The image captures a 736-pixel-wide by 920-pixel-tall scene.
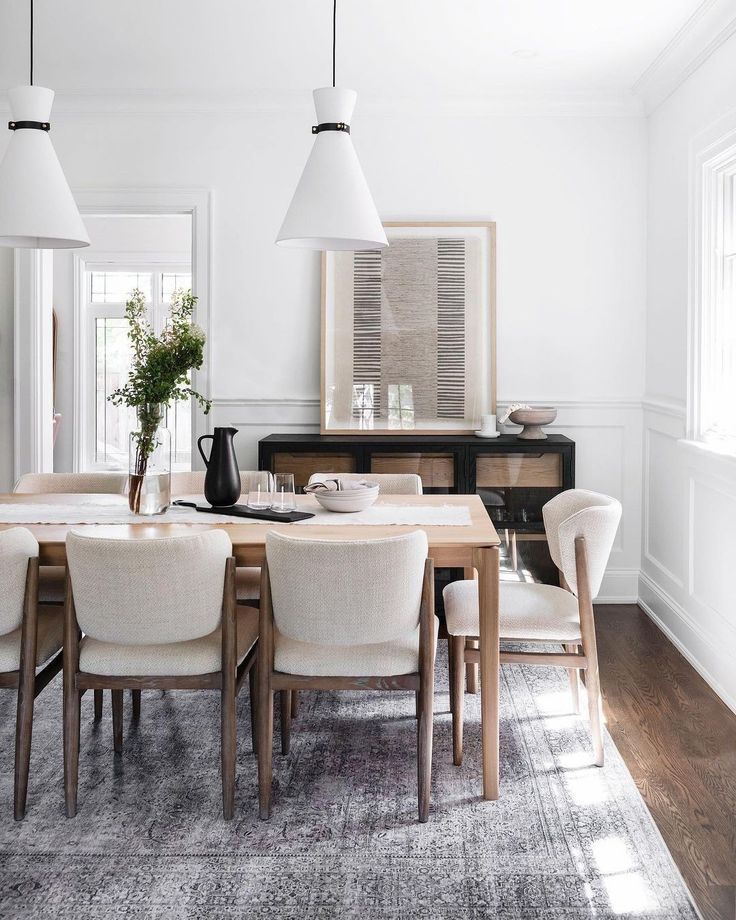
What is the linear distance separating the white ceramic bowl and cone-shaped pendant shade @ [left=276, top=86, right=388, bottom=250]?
0.88 metres

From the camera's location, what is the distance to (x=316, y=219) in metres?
2.61

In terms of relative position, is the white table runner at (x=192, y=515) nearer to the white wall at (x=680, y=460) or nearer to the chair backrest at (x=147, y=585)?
the chair backrest at (x=147, y=585)

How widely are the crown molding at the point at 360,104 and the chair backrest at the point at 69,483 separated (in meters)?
2.21

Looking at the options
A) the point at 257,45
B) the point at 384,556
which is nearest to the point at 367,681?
the point at 384,556

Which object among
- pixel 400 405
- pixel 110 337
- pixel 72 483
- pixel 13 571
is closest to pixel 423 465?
pixel 400 405


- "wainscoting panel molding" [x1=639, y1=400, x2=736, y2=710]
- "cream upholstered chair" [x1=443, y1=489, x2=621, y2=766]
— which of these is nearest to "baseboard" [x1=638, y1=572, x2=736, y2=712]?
"wainscoting panel molding" [x1=639, y1=400, x2=736, y2=710]

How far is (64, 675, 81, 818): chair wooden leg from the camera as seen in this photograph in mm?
2457

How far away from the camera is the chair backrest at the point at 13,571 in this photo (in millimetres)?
2402

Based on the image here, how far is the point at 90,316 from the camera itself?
26.8 feet

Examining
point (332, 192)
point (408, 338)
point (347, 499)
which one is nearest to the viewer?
point (332, 192)

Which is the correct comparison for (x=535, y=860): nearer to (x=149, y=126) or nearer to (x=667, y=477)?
(x=667, y=477)

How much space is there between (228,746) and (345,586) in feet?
1.87

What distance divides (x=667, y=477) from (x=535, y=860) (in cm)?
261

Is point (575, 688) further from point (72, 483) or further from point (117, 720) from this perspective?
point (72, 483)
